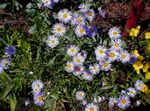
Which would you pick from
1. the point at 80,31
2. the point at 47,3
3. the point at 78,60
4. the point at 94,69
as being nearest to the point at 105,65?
the point at 94,69

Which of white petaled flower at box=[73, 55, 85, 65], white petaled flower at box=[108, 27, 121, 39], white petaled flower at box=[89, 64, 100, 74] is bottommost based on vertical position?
white petaled flower at box=[89, 64, 100, 74]

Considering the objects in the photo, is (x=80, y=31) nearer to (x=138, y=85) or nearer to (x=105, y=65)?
(x=105, y=65)

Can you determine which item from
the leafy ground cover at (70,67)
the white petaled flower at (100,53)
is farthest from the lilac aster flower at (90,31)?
the white petaled flower at (100,53)

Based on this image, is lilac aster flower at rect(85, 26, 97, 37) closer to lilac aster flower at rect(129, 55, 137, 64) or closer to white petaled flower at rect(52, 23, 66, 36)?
white petaled flower at rect(52, 23, 66, 36)

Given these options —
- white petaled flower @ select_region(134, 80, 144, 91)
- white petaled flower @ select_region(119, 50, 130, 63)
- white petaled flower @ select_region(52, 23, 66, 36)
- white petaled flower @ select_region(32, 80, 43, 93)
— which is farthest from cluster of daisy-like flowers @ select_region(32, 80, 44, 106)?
white petaled flower @ select_region(134, 80, 144, 91)

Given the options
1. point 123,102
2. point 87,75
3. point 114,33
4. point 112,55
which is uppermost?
point 114,33

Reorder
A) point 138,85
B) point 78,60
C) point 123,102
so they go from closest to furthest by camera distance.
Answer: point 78,60 < point 123,102 < point 138,85

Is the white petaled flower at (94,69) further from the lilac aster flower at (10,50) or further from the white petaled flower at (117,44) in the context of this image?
the lilac aster flower at (10,50)
